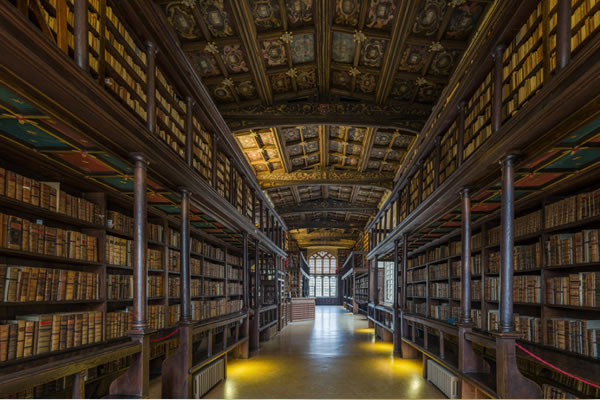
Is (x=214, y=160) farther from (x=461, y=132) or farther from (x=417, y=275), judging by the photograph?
(x=417, y=275)

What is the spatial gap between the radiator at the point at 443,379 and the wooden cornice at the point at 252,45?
535 centimetres

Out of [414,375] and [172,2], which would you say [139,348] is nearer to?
[172,2]

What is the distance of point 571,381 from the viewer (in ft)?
12.2

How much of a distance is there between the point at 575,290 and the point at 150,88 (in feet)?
14.2

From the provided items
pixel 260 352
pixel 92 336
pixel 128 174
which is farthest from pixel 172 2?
pixel 260 352

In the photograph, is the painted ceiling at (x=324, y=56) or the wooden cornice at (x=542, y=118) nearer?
the wooden cornice at (x=542, y=118)

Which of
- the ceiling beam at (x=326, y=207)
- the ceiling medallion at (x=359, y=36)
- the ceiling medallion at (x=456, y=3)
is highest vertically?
the ceiling medallion at (x=359, y=36)

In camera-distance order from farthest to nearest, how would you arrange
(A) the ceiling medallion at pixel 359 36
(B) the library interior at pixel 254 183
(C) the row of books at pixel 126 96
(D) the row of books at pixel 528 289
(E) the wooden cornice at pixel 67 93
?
(A) the ceiling medallion at pixel 359 36, (D) the row of books at pixel 528 289, (C) the row of books at pixel 126 96, (B) the library interior at pixel 254 183, (E) the wooden cornice at pixel 67 93

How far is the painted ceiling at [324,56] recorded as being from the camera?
5805 mm

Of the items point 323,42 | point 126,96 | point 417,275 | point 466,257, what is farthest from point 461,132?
point 417,275

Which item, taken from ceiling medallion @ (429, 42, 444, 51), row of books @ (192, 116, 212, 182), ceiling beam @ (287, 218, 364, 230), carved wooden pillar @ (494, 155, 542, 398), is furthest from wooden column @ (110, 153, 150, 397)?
ceiling beam @ (287, 218, 364, 230)

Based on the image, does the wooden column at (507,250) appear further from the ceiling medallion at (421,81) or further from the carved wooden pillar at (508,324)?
the ceiling medallion at (421,81)

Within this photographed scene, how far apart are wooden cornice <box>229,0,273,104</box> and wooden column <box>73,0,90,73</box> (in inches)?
123

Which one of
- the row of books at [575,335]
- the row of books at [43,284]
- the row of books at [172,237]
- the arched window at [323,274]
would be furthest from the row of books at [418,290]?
the arched window at [323,274]
